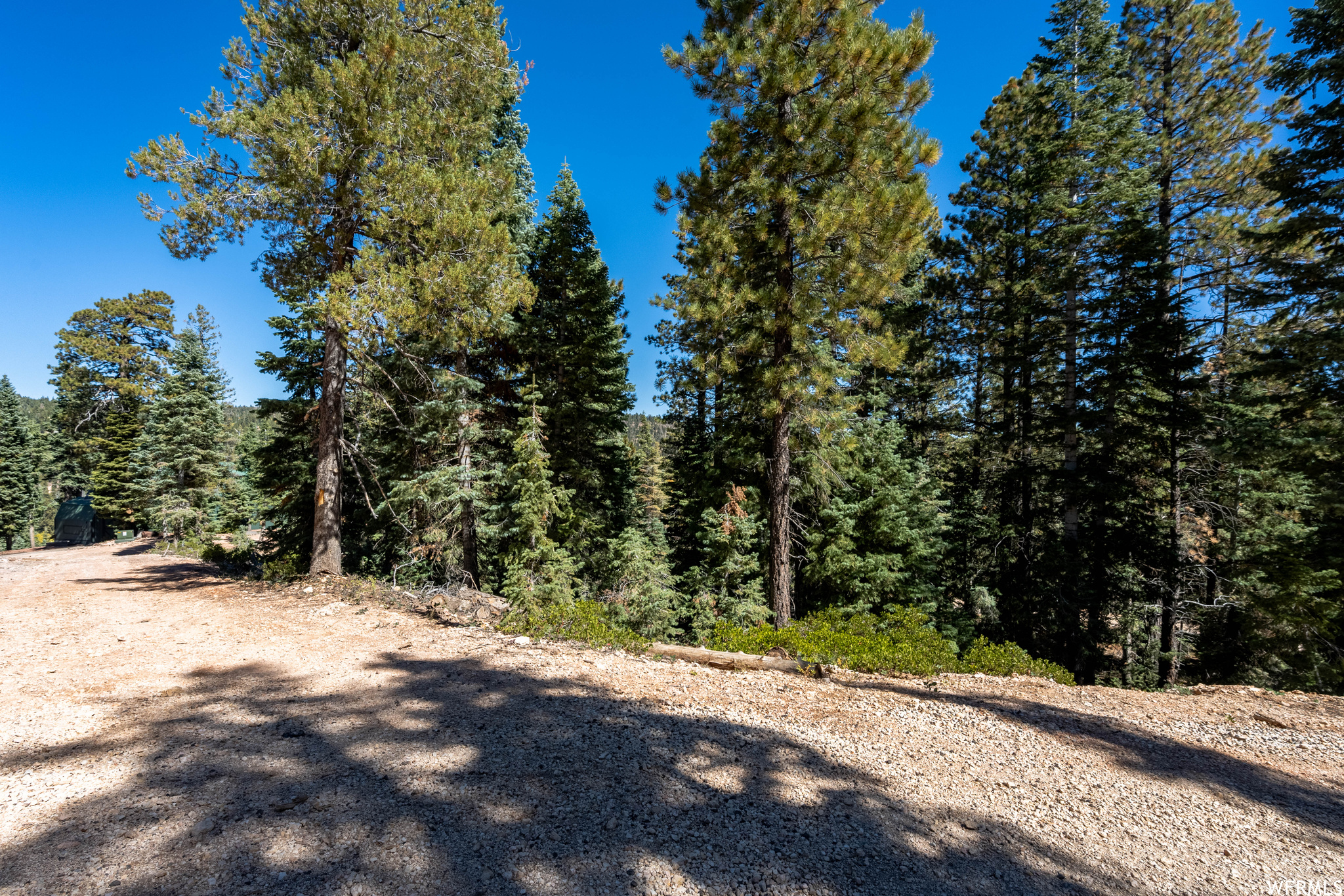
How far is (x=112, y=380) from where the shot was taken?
26.7m

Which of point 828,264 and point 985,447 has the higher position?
point 828,264

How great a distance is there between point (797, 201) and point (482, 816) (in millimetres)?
9461

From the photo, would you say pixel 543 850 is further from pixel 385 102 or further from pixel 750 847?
pixel 385 102

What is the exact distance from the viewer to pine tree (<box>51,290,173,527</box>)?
1032 inches

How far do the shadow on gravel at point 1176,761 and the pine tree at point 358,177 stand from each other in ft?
30.9

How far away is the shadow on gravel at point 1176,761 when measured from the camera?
394 centimetres

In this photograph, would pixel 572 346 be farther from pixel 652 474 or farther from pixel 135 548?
pixel 652 474

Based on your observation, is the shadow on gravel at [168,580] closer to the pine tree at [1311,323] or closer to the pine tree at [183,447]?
the pine tree at [183,447]

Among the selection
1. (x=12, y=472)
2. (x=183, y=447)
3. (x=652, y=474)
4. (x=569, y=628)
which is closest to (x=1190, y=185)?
(x=569, y=628)

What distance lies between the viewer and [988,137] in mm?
15336

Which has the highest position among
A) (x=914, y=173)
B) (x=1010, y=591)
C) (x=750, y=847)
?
(x=914, y=173)

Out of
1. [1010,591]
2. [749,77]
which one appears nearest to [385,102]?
[749,77]

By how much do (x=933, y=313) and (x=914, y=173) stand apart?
28.9 feet

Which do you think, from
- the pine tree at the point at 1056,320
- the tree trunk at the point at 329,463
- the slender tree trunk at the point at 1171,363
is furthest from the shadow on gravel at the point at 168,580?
the slender tree trunk at the point at 1171,363
